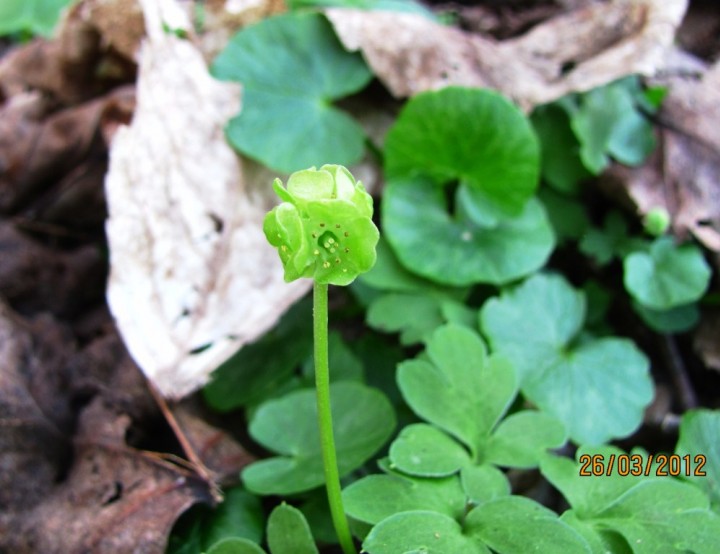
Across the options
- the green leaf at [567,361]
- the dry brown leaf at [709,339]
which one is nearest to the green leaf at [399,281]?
the green leaf at [567,361]

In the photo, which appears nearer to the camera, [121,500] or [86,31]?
[121,500]

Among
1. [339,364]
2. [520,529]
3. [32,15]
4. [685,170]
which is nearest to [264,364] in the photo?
[339,364]

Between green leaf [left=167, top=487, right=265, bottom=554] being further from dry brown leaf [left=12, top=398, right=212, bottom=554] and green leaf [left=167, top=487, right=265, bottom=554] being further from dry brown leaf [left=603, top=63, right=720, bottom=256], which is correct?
dry brown leaf [left=603, top=63, right=720, bottom=256]

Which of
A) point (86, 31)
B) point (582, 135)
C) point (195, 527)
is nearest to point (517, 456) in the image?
point (195, 527)

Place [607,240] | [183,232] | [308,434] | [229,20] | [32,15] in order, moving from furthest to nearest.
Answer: [32,15] < [229,20] < [607,240] < [183,232] < [308,434]

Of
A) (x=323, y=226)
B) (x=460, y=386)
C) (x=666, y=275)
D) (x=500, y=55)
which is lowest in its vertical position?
(x=666, y=275)

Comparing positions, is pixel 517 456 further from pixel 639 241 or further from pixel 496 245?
pixel 639 241

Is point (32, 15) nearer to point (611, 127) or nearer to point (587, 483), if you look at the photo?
point (611, 127)
